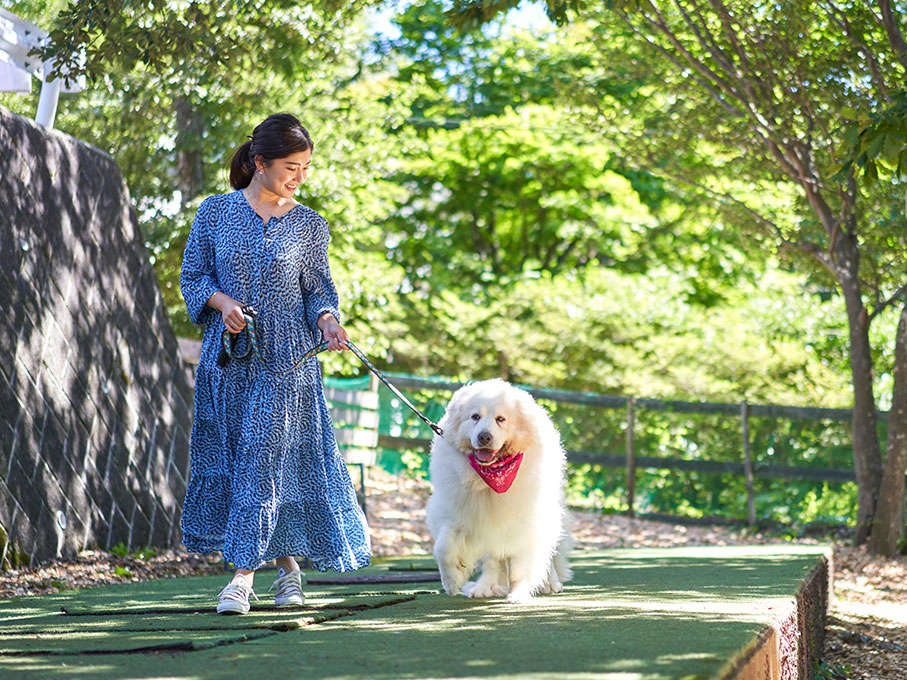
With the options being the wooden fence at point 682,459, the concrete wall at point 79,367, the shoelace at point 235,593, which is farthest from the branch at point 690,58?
the shoelace at point 235,593

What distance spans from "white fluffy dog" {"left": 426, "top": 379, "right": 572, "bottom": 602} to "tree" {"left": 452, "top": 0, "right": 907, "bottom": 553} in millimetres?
5345

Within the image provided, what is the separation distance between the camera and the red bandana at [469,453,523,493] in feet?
16.8

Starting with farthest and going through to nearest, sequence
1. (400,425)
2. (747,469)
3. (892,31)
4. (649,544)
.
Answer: (400,425), (747,469), (649,544), (892,31)

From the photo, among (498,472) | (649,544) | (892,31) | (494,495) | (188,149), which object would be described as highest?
(892,31)

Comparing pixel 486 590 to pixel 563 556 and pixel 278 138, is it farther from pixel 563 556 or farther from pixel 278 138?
pixel 278 138

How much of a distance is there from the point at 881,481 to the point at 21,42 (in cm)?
873

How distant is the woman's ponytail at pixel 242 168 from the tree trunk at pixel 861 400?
8328 millimetres

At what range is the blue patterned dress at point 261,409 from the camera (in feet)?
14.9

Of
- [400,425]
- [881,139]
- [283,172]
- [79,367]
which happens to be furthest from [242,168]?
[400,425]

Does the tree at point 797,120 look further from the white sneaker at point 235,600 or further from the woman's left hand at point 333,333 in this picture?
the white sneaker at point 235,600

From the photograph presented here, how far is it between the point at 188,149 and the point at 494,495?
29.5 feet

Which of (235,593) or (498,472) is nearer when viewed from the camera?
(235,593)

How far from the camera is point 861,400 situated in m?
11.7

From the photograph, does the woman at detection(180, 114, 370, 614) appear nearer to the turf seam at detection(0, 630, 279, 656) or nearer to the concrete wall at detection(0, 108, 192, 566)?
the turf seam at detection(0, 630, 279, 656)
